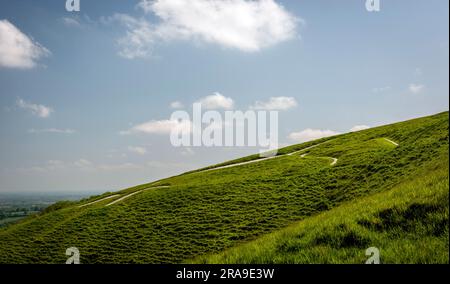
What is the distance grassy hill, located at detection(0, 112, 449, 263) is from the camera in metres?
9.62

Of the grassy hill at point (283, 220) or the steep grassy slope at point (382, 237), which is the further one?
the grassy hill at point (283, 220)

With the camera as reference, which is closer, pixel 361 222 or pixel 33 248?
pixel 361 222

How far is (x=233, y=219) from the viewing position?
25062 millimetres

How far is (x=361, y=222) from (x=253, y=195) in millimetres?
19247

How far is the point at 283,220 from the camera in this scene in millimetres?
23531

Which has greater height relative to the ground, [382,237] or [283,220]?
[382,237]

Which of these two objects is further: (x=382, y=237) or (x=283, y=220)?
(x=283, y=220)

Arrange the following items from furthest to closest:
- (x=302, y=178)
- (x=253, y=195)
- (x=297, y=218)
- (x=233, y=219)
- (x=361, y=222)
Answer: (x=302, y=178), (x=253, y=195), (x=233, y=219), (x=297, y=218), (x=361, y=222)

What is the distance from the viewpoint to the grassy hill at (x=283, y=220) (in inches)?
379

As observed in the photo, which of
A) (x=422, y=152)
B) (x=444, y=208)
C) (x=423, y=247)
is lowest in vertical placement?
(x=423, y=247)

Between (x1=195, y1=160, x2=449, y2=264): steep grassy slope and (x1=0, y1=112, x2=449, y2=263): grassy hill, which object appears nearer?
(x1=195, y1=160, x2=449, y2=264): steep grassy slope

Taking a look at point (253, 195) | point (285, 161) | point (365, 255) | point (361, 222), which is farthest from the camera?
point (285, 161)
